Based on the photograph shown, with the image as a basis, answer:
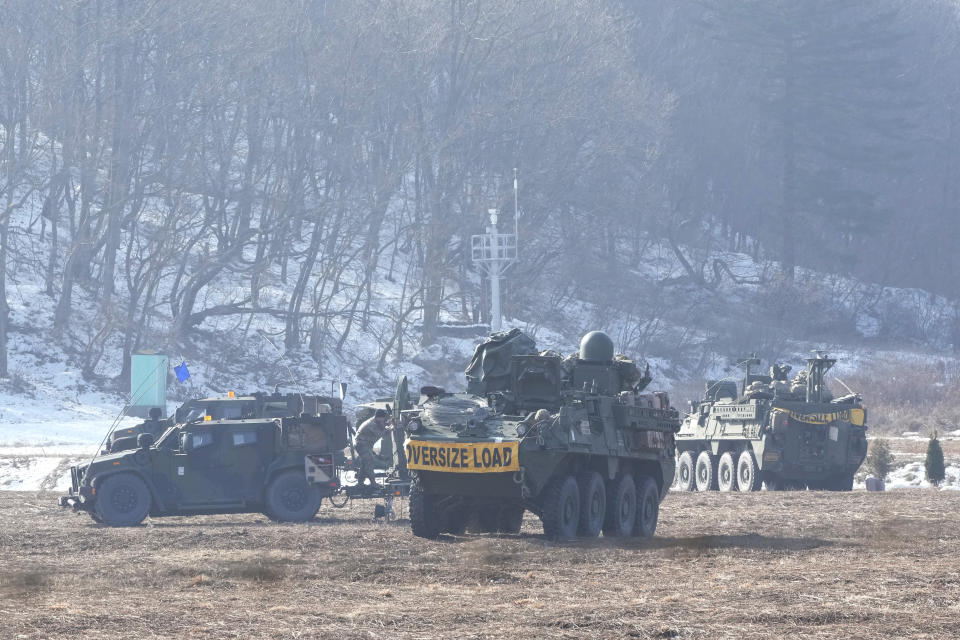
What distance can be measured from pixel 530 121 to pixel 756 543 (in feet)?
133

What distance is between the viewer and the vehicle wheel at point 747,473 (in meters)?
30.8

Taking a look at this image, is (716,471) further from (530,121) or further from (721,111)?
(721,111)

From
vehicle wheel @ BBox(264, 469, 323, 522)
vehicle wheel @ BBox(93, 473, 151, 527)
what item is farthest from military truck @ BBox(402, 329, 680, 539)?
vehicle wheel @ BBox(93, 473, 151, 527)

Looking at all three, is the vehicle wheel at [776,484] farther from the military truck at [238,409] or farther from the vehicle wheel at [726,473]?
the military truck at [238,409]

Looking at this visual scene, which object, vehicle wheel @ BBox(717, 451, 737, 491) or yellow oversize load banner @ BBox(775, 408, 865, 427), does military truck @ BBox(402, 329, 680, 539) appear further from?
vehicle wheel @ BBox(717, 451, 737, 491)

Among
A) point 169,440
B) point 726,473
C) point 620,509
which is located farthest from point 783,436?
point 169,440

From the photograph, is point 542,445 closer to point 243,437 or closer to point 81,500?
point 243,437

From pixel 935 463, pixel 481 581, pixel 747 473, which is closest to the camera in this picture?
pixel 481 581

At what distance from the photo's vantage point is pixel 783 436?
3022cm

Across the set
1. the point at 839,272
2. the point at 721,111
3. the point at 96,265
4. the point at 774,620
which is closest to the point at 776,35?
the point at 721,111

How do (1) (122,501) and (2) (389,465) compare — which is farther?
(2) (389,465)

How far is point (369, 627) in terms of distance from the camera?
11.1 meters

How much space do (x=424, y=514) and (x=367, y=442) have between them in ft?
17.3

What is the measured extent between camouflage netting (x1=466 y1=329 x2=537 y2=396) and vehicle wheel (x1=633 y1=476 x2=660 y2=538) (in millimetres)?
2415
